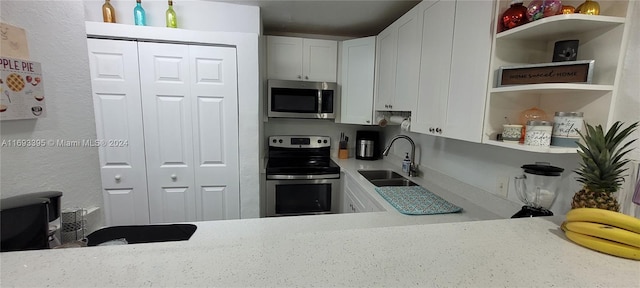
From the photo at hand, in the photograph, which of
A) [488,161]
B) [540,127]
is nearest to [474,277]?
[540,127]

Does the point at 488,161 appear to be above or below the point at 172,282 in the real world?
above

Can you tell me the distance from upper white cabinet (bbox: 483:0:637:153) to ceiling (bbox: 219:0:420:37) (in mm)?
1148

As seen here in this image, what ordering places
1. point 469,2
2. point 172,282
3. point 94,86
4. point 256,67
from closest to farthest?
point 172,282, point 469,2, point 94,86, point 256,67

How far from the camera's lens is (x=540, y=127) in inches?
39.2

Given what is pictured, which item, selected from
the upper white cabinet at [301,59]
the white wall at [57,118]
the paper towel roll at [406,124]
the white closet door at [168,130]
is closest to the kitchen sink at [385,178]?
the paper towel roll at [406,124]

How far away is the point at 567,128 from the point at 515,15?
51 cm

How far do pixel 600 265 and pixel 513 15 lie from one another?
0.96 metres

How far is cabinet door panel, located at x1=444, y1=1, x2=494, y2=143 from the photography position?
1.18 meters

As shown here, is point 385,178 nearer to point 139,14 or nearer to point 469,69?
point 469,69

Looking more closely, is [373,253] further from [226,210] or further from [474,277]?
[226,210]

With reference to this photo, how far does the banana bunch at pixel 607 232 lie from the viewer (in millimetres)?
652

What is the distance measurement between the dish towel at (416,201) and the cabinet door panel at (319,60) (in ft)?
4.88

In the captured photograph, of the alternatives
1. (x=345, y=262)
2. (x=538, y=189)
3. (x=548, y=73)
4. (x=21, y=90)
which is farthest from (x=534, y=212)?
(x=21, y=90)

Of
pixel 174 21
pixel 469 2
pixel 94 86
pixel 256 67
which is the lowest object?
pixel 94 86
